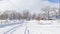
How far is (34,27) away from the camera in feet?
7.04

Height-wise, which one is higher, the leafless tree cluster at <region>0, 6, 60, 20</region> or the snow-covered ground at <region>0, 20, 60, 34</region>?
the leafless tree cluster at <region>0, 6, 60, 20</region>

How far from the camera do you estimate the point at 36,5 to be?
2.13 meters

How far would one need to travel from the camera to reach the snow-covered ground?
2045mm

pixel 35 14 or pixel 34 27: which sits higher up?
pixel 35 14

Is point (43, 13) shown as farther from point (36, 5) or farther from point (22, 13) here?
point (22, 13)

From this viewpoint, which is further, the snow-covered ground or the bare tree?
the bare tree

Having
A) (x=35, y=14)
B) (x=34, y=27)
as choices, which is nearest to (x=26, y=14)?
(x=35, y=14)

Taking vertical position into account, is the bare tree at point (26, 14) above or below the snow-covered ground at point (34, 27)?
above

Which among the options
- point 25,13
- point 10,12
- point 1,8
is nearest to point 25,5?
point 25,13

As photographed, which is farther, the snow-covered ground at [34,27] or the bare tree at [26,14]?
the bare tree at [26,14]

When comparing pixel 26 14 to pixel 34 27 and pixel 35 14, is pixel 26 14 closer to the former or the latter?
pixel 35 14

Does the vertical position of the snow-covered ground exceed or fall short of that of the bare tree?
it falls short

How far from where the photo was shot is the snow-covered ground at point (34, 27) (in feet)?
6.71

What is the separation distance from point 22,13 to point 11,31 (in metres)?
0.45
